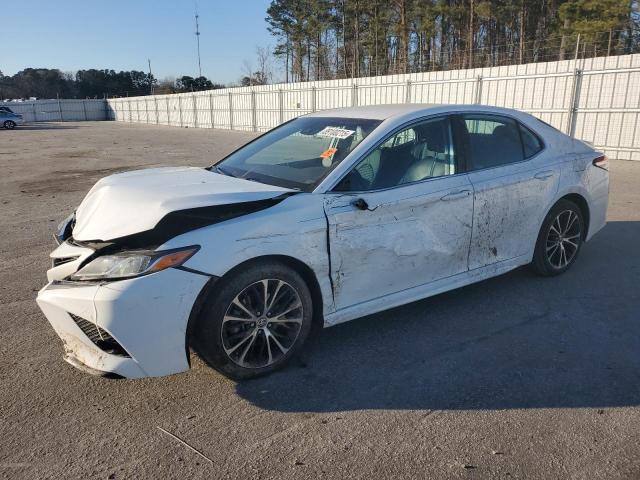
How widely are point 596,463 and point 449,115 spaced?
104 inches

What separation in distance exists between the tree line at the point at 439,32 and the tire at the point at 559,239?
74.6 feet

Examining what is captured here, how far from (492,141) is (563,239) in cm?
128

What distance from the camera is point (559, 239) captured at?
4.82 metres

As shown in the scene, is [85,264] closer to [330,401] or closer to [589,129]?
[330,401]

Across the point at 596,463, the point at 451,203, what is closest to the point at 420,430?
the point at 596,463

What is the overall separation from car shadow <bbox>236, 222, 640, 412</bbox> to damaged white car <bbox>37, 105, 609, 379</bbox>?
0.85 feet

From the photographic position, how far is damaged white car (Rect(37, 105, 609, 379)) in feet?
9.12

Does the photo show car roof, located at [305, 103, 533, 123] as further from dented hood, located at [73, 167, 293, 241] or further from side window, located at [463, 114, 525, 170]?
dented hood, located at [73, 167, 293, 241]

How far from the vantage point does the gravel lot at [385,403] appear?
2.48 meters

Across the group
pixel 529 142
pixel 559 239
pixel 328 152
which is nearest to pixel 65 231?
pixel 328 152

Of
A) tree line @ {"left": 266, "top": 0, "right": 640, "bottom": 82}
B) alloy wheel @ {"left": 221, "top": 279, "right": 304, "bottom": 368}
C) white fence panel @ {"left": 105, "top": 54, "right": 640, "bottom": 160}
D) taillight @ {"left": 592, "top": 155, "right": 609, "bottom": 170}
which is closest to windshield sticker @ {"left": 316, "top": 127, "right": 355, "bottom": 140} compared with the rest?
alloy wheel @ {"left": 221, "top": 279, "right": 304, "bottom": 368}

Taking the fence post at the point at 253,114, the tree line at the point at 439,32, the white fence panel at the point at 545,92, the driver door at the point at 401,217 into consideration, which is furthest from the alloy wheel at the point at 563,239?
the fence post at the point at 253,114

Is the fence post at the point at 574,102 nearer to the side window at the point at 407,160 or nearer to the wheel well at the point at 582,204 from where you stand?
the wheel well at the point at 582,204

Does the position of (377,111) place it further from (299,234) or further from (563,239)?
(563,239)
